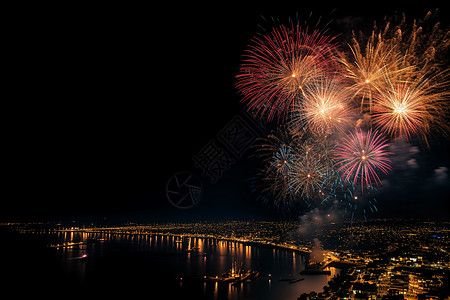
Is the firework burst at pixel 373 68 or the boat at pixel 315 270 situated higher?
the firework burst at pixel 373 68

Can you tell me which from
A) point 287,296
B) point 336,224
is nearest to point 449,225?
point 336,224

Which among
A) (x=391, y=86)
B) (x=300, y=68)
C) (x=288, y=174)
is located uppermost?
(x=300, y=68)

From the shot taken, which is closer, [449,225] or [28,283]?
[28,283]

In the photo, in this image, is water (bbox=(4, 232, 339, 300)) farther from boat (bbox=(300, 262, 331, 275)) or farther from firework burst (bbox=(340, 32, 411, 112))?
firework burst (bbox=(340, 32, 411, 112))

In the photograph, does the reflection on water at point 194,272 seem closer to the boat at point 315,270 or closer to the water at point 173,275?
the water at point 173,275

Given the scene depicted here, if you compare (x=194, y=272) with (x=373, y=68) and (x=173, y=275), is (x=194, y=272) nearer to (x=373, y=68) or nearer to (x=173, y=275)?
(x=173, y=275)

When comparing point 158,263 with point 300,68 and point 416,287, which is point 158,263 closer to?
point 416,287

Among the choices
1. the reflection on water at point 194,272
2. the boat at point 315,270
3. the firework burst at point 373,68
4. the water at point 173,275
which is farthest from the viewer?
the boat at point 315,270

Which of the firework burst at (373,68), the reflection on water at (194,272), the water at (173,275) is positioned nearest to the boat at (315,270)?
the reflection on water at (194,272)

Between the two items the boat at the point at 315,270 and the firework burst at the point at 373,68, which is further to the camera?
the boat at the point at 315,270

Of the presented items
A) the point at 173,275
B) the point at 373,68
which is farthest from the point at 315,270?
the point at 373,68

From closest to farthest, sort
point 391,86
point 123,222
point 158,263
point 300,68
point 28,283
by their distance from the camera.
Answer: point 391,86 → point 300,68 → point 28,283 → point 158,263 → point 123,222
